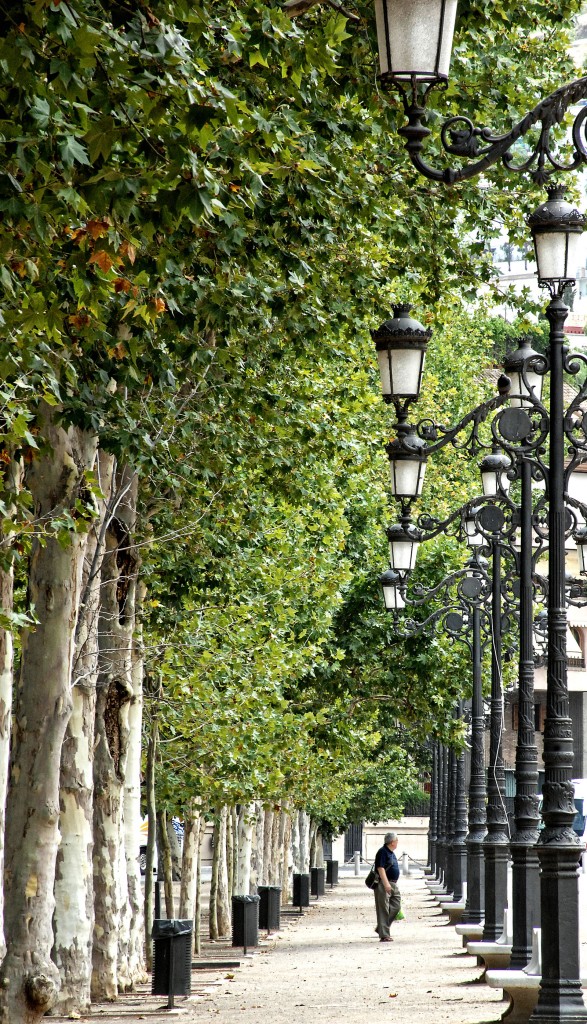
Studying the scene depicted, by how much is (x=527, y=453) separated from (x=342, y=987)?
31.1 feet

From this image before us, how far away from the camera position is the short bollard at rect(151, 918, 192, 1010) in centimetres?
1658

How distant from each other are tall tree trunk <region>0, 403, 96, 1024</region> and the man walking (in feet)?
52.7

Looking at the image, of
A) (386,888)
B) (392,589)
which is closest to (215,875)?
(386,888)

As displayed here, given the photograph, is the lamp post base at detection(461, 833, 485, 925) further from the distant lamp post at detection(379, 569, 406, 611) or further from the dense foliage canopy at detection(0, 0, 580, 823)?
the distant lamp post at detection(379, 569, 406, 611)

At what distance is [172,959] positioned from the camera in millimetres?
16797

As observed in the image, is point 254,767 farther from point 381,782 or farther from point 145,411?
point 381,782

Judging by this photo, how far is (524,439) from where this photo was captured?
11891 mm

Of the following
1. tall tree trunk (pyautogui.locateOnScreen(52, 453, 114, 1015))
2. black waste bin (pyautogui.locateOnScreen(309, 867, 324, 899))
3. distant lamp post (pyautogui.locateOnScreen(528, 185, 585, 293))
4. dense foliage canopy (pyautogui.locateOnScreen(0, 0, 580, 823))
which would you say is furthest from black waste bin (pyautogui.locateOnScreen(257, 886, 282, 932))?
black waste bin (pyautogui.locateOnScreen(309, 867, 324, 899))

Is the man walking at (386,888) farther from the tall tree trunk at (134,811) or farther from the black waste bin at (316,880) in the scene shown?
the black waste bin at (316,880)

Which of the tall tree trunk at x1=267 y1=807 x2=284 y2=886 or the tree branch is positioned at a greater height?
the tree branch

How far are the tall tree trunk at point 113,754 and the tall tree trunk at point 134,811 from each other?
0.18 m

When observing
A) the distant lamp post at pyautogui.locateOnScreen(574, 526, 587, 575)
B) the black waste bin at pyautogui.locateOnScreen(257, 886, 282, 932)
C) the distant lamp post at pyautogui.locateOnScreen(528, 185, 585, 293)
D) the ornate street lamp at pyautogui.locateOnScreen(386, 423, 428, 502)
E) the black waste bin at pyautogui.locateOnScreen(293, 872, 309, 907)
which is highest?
the distant lamp post at pyautogui.locateOnScreen(528, 185, 585, 293)

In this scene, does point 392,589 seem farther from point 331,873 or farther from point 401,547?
point 331,873

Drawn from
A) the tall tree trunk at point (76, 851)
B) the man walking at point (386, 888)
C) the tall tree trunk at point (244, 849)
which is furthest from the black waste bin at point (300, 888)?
the tall tree trunk at point (76, 851)
